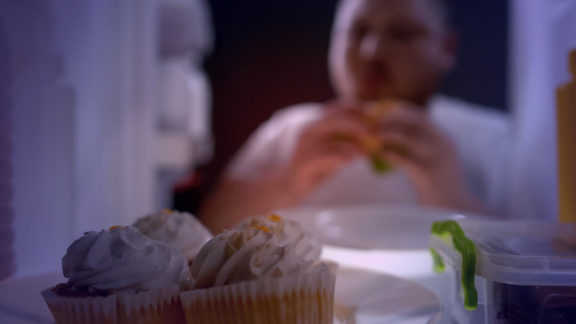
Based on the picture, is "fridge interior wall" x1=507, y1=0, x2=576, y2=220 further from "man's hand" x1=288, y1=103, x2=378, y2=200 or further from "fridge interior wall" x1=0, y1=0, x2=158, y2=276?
"fridge interior wall" x1=0, y1=0, x2=158, y2=276

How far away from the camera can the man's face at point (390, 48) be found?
55.3 inches

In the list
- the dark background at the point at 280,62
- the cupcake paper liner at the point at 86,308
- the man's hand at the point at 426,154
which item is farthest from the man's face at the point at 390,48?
the cupcake paper liner at the point at 86,308

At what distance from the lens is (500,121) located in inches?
69.6

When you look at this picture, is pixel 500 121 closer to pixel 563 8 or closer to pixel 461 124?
pixel 461 124

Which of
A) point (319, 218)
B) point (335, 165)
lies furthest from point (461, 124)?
point (319, 218)

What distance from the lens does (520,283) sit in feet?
1.24

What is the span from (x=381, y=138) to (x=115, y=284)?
3.22 feet

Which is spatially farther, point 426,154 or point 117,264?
point 426,154

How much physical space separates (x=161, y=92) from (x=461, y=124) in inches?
46.6

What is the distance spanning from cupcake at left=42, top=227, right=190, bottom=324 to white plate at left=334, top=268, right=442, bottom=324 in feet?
0.60

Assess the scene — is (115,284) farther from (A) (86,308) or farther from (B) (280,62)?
(B) (280,62)

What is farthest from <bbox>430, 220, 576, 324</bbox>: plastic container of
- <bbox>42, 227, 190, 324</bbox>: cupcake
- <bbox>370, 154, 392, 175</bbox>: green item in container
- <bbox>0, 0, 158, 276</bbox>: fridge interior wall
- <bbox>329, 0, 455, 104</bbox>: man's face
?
<bbox>329, 0, 455, 104</bbox>: man's face

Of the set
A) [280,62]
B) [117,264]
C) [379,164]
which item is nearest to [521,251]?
[117,264]

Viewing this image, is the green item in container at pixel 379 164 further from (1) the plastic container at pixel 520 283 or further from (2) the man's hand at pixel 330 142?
(1) the plastic container at pixel 520 283
